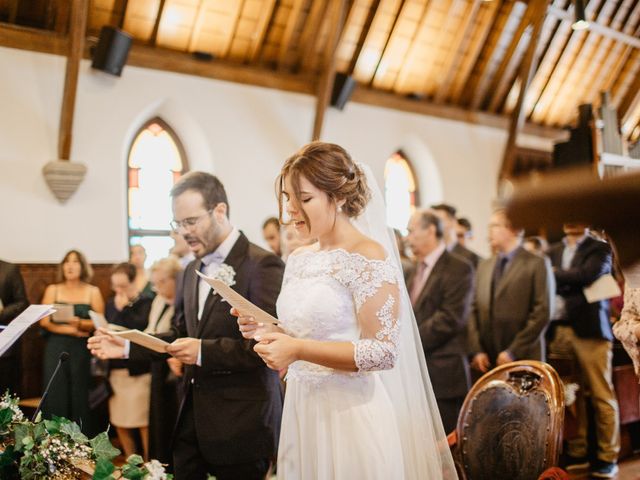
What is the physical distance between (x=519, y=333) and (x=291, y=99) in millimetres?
5249

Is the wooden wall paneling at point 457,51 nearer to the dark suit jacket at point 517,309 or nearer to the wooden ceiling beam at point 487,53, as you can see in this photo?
the wooden ceiling beam at point 487,53

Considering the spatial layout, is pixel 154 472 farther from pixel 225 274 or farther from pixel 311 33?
pixel 311 33

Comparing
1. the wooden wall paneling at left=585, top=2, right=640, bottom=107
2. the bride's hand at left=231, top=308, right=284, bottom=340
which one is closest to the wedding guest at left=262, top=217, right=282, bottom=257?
the bride's hand at left=231, top=308, right=284, bottom=340

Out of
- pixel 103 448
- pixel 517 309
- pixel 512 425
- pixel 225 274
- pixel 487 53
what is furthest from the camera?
pixel 487 53

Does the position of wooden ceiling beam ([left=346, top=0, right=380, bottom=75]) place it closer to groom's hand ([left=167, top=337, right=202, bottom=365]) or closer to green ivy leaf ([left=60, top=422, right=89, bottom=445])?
groom's hand ([left=167, top=337, right=202, bottom=365])

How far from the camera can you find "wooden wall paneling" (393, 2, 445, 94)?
9.07 m

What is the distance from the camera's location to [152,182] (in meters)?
8.08

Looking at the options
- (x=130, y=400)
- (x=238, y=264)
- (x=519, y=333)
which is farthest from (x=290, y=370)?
(x=130, y=400)

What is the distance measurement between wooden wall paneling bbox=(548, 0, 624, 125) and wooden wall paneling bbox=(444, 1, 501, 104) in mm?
1924

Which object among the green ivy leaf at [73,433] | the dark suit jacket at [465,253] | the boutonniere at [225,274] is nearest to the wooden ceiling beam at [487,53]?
the dark suit jacket at [465,253]

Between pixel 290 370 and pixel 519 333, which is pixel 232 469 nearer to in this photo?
pixel 290 370

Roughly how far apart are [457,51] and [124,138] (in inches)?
198

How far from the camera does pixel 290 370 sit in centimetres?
220

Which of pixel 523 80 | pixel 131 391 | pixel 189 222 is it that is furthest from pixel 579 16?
pixel 189 222
